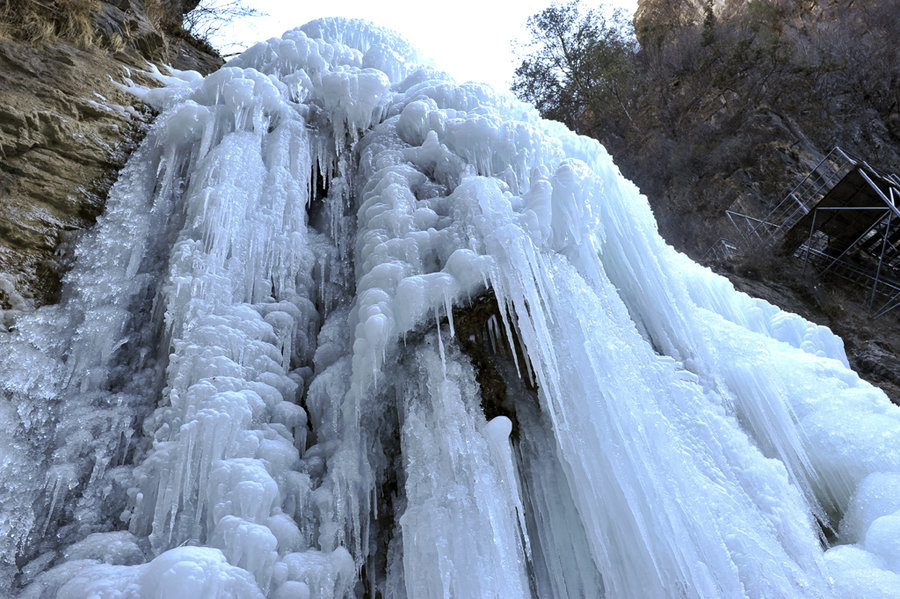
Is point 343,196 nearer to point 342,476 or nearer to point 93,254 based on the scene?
point 93,254

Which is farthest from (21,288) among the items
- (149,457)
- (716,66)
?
(716,66)

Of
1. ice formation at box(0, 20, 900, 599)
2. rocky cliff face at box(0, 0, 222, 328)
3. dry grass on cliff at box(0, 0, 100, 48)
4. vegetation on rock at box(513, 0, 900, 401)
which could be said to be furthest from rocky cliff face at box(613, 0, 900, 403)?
dry grass on cliff at box(0, 0, 100, 48)

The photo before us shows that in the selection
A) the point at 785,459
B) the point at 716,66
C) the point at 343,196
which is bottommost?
the point at 785,459

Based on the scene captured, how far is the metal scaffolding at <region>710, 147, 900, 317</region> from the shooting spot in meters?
9.34

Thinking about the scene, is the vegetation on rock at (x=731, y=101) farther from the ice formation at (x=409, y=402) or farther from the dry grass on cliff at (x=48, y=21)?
the dry grass on cliff at (x=48, y=21)

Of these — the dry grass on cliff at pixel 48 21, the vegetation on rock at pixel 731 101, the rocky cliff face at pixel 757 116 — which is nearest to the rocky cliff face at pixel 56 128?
the dry grass on cliff at pixel 48 21

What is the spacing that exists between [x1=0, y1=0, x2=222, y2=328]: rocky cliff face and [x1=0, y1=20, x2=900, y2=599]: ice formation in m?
0.19

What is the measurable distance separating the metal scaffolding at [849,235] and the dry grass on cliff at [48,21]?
392 inches

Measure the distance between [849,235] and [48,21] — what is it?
37.7ft

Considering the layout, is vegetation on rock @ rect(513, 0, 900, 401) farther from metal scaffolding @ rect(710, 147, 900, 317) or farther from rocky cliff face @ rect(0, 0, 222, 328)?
rocky cliff face @ rect(0, 0, 222, 328)

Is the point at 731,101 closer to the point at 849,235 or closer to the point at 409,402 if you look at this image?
the point at 849,235

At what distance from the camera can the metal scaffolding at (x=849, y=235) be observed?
30.6 feet

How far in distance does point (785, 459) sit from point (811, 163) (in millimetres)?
10328

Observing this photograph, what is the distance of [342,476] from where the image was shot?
3342 mm
